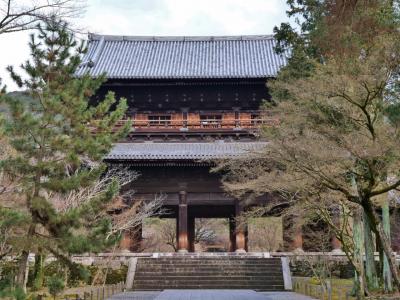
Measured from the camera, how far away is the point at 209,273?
22.6 m

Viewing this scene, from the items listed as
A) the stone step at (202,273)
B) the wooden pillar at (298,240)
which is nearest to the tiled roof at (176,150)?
the wooden pillar at (298,240)

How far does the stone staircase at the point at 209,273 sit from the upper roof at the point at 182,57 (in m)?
9.99

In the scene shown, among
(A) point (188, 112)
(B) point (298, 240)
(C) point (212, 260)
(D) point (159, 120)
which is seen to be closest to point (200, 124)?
(A) point (188, 112)

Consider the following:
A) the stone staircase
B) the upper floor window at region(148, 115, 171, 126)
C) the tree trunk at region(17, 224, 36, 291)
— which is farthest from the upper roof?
the tree trunk at region(17, 224, 36, 291)

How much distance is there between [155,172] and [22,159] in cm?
1497

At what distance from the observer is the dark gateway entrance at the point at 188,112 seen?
25.7 meters

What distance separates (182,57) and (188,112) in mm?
5481

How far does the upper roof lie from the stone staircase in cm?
999

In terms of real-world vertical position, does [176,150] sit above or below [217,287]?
above

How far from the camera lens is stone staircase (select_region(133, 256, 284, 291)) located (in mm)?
21531

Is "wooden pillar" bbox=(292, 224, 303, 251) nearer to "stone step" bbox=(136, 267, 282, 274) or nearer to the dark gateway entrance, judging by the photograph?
the dark gateway entrance

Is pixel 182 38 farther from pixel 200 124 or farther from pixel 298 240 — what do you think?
pixel 298 240

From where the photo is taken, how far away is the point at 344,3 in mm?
10805

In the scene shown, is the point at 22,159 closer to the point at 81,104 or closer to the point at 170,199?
the point at 81,104
